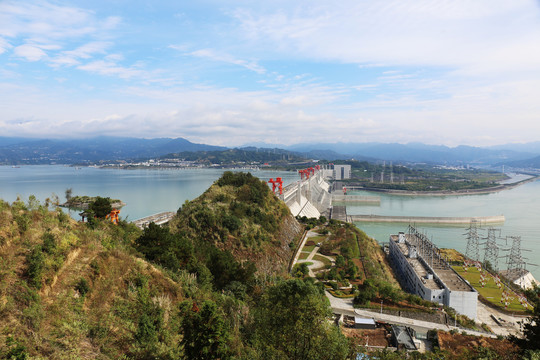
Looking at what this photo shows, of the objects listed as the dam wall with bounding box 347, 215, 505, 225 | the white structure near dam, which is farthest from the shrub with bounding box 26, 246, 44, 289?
the dam wall with bounding box 347, 215, 505, 225

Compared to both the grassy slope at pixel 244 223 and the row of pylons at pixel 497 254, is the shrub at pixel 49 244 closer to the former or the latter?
the grassy slope at pixel 244 223

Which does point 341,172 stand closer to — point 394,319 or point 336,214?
point 336,214

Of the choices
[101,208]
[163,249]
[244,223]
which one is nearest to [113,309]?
[163,249]

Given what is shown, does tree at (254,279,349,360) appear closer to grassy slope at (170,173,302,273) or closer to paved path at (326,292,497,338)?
paved path at (326,292,497,338)

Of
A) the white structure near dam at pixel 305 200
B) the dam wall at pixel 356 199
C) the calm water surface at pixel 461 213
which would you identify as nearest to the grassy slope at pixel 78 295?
the white structure near dam at pixel 305 200

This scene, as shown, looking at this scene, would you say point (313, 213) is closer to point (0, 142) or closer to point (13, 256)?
point (13, 256)

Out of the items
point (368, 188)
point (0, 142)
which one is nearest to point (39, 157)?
point (0, 142)
